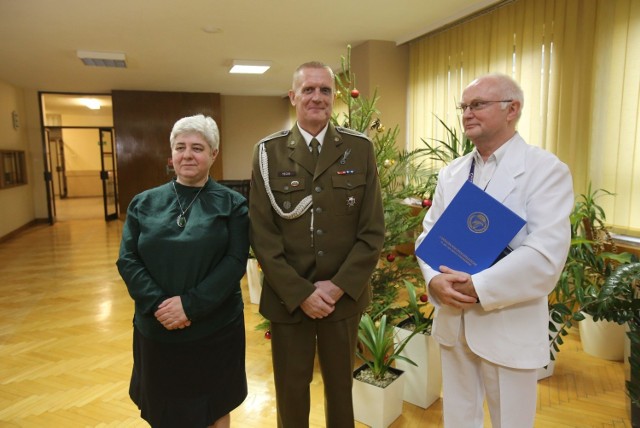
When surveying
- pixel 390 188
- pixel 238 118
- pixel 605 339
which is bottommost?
pixel 605 339

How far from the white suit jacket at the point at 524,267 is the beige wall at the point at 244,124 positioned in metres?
9.86

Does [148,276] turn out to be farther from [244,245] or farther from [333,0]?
[333,0]

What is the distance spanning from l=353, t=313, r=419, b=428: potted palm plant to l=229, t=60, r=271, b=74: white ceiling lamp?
5.51 meters

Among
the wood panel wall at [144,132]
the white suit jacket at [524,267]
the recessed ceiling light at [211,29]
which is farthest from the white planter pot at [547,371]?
the wood panel wall at [144,132]

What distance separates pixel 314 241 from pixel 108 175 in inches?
426

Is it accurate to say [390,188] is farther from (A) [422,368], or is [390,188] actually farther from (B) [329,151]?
(B) [329,151]

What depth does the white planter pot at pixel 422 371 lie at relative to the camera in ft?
8.31

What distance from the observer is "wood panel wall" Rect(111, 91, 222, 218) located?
9.82m

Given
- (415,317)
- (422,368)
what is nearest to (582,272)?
(415,317)

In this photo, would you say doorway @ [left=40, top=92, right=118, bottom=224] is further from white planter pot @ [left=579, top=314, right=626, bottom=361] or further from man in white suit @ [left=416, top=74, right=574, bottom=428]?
man in white suit @ [left=416, top=74, right=574, bottom=428]

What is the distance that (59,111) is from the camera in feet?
44.1

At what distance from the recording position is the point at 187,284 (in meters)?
1.63

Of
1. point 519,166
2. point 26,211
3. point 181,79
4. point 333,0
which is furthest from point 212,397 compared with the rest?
point 26,211

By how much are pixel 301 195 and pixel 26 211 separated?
9.51 metres
